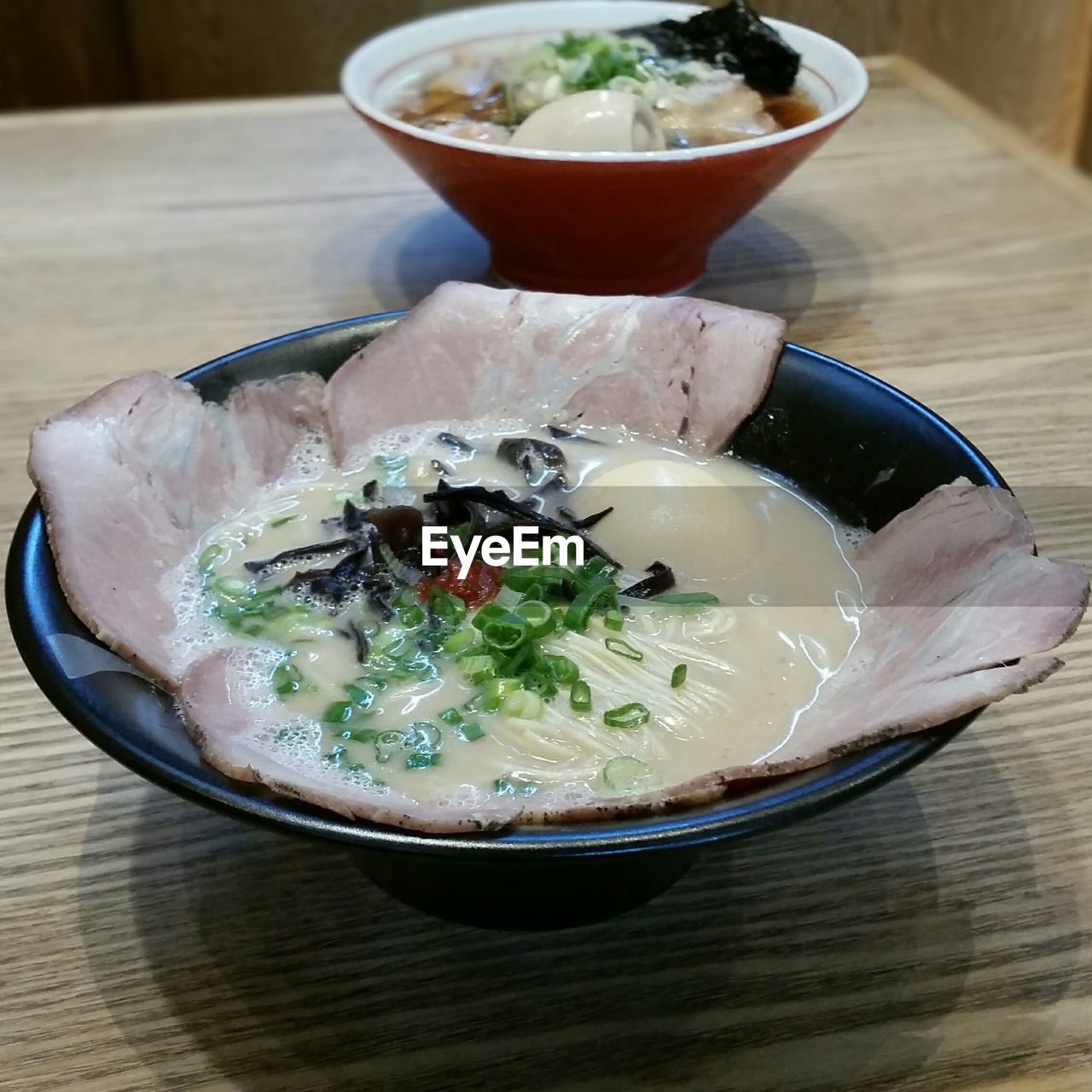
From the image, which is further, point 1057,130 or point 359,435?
point 1057,130

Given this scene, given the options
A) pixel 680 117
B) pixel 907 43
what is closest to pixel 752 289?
pixel 680 117

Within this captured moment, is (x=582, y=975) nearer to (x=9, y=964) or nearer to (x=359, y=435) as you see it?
(x=9, y=964)

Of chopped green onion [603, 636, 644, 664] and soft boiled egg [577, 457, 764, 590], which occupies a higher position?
soft boiled egg [577, 457, 764, 590]

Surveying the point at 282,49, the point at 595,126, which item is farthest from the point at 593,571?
the point at 282,49

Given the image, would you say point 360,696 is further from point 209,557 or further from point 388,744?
point 209,557

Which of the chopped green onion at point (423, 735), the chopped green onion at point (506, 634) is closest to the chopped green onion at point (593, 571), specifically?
the chopped green onion at point (506, 634)

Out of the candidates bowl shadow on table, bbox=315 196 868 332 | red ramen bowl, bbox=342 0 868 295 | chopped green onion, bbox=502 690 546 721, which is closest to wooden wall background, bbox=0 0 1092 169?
bowl shadow on table, bbox=315 196 868 332

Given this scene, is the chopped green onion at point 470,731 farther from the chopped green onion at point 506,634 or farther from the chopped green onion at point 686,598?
the chopped green onion at point 686,598

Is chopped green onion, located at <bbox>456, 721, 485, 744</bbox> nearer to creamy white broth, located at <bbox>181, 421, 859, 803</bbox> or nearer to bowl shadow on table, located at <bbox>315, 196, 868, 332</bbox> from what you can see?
creamy white broth, located at <bbox>181, 421, 859, 803</bbox>
